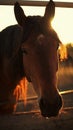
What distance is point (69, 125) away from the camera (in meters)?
6.46

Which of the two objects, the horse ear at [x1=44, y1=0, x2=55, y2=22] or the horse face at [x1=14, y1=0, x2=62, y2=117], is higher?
the horse ear at [x1=44, y1=0, x2=55, y2=22]

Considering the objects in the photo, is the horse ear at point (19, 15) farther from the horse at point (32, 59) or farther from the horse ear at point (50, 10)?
the horse ear at point (50, 10)

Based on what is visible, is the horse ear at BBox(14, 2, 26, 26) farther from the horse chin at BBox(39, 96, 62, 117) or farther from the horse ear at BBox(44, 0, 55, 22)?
the horse chin at BBox(39, 96, 62, 117)

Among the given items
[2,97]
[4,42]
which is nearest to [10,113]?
[2,97]

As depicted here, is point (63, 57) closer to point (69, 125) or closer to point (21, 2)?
point (21, 2)

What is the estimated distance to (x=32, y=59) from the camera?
4.16 metres

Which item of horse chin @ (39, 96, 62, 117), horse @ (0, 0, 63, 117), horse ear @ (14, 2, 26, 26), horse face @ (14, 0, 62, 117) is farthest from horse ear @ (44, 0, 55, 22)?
horse chin @ (39, 96, 62, 117)

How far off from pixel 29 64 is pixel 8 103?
0.77 meters

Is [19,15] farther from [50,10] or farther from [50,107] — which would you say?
[50,107]

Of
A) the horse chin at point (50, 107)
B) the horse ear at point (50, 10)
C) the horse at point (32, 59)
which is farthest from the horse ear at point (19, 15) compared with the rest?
the horse chin at point (50, 107)

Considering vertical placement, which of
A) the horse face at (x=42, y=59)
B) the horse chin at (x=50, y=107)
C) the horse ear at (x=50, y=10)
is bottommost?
the horse chin at (x=50, y=107)

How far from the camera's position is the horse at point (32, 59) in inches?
157

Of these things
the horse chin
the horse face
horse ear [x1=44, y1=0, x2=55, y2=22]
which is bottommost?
the horse chin

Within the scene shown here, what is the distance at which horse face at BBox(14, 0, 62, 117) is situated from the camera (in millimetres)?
3923
